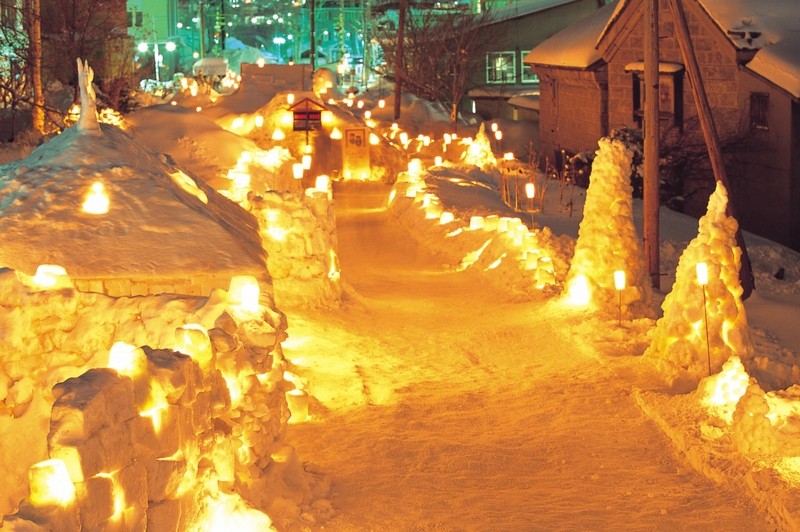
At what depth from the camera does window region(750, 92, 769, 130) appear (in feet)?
79.9

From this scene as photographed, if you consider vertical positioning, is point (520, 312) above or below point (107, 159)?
below

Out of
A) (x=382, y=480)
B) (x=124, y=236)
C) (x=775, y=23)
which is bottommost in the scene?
(x=382, y=480)

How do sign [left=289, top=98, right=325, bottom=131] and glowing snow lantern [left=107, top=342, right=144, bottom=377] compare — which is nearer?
glowing snow lantern [left=107, top=342, right=144, bottom=377]

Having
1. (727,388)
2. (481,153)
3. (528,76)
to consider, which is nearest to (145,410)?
(727,388)

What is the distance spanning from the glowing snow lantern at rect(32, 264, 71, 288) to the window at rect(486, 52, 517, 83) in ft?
134

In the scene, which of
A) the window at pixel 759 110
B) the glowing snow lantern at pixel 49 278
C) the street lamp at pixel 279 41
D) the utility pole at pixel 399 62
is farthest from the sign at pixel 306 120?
the street lamp at pixel 279 41

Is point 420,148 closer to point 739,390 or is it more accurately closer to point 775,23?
point 775,23

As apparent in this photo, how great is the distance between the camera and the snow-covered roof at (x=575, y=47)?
32.8 metres

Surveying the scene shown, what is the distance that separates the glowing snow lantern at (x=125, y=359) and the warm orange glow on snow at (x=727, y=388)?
6255 mm

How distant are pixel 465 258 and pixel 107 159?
9.34 metres

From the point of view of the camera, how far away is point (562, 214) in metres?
25.8

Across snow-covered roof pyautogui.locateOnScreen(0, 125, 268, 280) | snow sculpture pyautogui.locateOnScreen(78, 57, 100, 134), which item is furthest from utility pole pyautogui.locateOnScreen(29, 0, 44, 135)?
snow-covered roof pyautogui.locateOnScreen(0, 125, 268, 280)

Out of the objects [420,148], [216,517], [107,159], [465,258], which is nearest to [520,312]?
[465,258]

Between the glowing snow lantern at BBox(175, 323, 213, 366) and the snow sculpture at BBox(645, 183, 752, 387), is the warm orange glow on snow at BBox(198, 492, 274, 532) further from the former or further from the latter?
the snow sculpture at BBox(645, 183, 752, 387)
